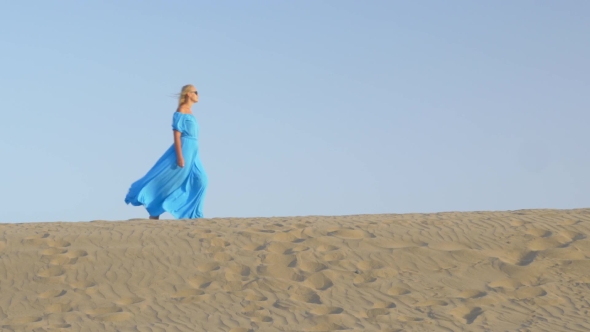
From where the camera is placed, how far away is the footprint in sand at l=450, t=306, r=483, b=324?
268 inches

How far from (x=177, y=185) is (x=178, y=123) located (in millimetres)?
835

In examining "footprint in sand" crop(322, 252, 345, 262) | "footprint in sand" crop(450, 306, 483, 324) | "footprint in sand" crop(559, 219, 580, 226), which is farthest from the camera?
"footprint in sand" crop(559, 219, 580, 226)

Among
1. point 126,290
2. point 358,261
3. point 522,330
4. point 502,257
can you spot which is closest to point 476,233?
point 502,257

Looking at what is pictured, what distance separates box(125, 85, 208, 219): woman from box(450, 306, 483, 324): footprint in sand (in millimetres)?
4730

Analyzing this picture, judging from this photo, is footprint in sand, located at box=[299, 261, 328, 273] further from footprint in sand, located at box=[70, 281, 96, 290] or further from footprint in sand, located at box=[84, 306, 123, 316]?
footprint in sand, located at box=[70, 281, 96, 290]

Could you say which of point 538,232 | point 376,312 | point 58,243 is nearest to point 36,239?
point 58,243

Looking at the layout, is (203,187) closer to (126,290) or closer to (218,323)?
(126,290)

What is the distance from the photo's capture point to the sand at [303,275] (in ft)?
22.7

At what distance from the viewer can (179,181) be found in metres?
10.7

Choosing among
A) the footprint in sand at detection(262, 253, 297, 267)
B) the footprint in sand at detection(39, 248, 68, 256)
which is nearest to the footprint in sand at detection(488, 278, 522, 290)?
the footprint in sand at detection(262, 253, 297, 267)

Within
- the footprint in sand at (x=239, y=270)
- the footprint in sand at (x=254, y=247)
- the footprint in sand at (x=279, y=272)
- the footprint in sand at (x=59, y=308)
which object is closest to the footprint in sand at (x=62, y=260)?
the footprint in sand at (x=59, y=308)

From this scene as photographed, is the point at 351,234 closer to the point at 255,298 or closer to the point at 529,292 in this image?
the point at 255,298

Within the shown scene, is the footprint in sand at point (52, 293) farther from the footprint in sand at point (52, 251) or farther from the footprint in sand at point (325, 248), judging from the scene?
the footprint in sand at point (325, 248)

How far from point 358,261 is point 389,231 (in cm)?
95
